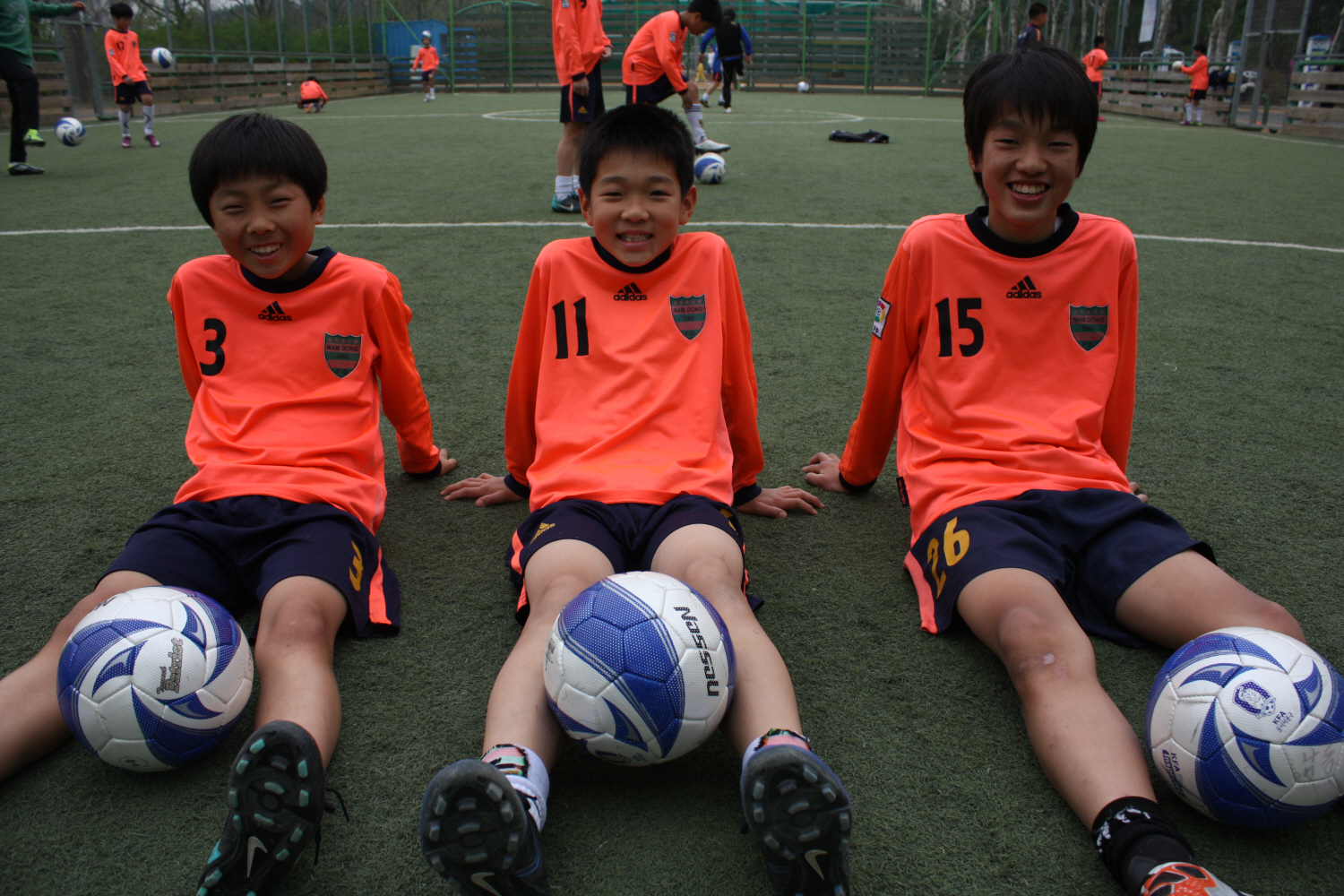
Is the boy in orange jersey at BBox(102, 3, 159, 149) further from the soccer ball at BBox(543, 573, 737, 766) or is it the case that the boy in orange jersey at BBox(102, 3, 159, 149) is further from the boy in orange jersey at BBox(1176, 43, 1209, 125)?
the boy in orange jersey at BBox(1176, 43, 1209, 125)

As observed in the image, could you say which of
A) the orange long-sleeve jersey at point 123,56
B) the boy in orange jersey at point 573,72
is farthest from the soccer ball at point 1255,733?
the orange long-sleeve jersey at point 123,56

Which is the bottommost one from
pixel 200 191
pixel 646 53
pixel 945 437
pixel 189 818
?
pixel 189 818

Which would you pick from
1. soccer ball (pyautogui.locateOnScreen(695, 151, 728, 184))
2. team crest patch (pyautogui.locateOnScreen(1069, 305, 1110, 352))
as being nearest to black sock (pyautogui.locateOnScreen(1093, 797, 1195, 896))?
team crest patch (pyautogui.locateOnScreen(1069, 305, 1110, 352))

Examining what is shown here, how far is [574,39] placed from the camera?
7.07 metres

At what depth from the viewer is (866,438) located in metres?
2.62

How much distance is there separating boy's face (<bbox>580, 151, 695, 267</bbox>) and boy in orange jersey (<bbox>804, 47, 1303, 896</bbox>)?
2.05ft

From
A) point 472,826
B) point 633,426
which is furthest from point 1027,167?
point 472,826

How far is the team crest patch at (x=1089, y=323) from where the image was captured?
7.60 ft

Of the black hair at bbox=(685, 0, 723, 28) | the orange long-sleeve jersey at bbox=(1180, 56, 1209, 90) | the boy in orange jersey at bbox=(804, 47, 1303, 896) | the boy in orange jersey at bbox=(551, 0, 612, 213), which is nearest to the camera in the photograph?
the boy in orange jersey at bbox=(804, 47, 1303, 896)

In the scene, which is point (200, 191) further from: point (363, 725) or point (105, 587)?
point (363, 725)

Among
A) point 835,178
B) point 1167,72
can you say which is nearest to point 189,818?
point 835,178

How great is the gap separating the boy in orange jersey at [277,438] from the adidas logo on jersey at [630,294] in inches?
24.1

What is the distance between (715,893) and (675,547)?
74cm

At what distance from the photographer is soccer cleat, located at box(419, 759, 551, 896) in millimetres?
1253
